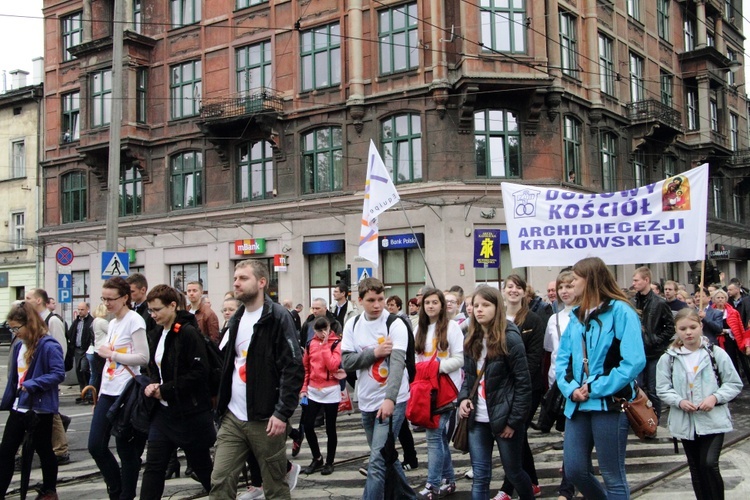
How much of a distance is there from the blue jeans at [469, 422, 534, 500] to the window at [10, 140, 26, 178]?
128 feet

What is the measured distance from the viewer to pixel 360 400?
6637 mm

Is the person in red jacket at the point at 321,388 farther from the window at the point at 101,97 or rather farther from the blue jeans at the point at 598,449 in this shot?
the window at the point at 101,97

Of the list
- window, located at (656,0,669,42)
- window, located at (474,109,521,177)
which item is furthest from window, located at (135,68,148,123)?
window, located at (656,0,669,42)

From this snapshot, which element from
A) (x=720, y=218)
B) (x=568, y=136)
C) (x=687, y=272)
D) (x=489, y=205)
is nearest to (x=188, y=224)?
(x=489, y=205)

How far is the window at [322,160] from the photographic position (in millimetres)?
28641

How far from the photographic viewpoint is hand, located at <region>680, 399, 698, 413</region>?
5.73m

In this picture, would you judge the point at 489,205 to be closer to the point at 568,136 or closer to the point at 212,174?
the point at 568,136

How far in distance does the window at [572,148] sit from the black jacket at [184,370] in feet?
75.6

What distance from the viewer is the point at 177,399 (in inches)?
235

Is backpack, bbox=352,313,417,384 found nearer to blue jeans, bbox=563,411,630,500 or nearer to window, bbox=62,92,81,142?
blue jeans, bbox=563,411,630,500

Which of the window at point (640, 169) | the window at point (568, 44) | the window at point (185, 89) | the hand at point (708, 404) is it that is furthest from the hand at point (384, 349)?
the window at point (640, 169)

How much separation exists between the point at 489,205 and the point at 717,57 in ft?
61.9

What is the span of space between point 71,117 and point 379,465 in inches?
1344

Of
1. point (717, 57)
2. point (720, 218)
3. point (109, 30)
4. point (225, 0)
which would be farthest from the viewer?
point (720, 218)
